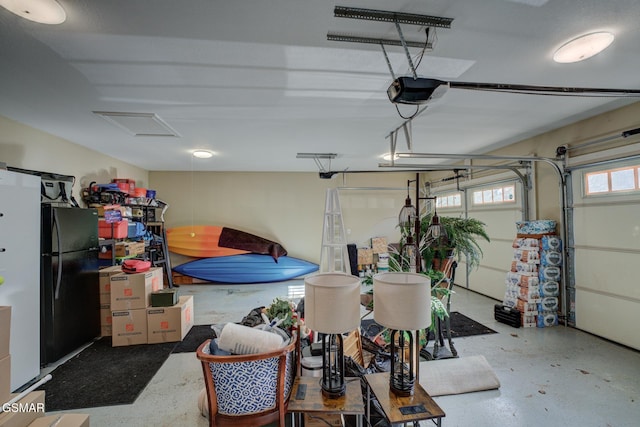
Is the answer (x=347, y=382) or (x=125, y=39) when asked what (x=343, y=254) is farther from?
(x=125, y=39)

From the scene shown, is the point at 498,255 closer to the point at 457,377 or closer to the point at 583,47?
the point at 457,377

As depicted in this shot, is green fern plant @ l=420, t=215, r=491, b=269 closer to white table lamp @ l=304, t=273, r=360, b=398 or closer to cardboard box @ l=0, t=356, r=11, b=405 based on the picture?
white table lamp @ l=304, t=273, r=360, b=398

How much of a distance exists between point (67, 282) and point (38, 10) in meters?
2.51

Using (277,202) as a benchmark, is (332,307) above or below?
below

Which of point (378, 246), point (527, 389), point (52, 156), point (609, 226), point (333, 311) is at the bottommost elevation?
point (527, 389)

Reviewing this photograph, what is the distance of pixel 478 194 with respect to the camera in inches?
203

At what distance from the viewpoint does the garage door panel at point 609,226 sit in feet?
9.36

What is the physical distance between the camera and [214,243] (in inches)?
241

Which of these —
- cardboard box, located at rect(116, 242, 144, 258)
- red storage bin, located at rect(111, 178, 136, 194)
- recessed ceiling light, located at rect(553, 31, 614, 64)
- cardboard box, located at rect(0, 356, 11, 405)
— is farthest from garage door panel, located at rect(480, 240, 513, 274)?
red storage bin, located at rect(111, 178, 136, 194)

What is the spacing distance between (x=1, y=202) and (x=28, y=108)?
120 cm

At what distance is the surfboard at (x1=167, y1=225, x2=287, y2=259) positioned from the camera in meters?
6.05

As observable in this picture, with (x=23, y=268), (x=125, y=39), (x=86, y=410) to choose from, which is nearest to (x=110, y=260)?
(x=23, y=268)

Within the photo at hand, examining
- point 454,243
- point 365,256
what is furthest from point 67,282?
point 365,256

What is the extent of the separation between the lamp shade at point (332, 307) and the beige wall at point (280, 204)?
5406 mm
